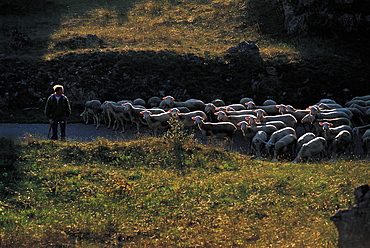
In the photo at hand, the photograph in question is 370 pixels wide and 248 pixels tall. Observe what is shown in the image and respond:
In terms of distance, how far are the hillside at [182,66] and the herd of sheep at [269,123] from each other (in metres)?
2.76

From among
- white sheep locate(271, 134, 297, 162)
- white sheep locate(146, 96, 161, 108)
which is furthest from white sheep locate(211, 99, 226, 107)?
white sheep locate(271, 134, 297, 162)

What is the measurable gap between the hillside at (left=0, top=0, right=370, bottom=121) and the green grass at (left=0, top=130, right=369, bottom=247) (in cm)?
1187

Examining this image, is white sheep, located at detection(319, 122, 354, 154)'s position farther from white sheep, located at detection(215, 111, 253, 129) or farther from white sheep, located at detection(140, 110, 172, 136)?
white sheep, located at detection(140, 110, 172, 136)

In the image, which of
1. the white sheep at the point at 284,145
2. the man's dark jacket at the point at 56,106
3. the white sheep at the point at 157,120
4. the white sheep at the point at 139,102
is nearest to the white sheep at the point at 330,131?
the white sheep at the point at 284,145

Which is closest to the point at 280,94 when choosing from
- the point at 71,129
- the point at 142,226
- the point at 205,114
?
the point at 205,114

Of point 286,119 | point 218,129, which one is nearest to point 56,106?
point 218,129

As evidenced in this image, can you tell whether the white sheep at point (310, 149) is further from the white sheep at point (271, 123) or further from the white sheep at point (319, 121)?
the white sheep at point (319, 121)

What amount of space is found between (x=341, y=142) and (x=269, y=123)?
3.32m

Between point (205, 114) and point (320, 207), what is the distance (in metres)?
12.4

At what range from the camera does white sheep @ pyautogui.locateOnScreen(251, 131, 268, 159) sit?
19.0m

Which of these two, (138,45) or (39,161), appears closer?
(39,161)

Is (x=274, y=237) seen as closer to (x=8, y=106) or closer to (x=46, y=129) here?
(x=46, y=129)

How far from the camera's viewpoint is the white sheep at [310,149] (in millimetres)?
17719

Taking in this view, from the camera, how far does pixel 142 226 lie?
10719mm
